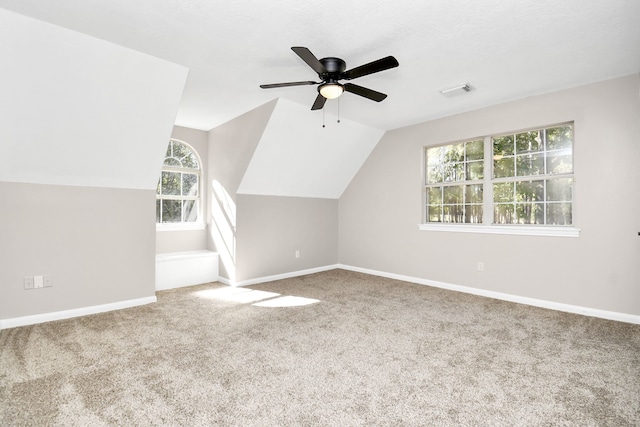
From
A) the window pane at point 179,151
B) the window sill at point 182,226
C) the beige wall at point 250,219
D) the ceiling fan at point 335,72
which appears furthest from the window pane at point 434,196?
the window pane at point 179,151

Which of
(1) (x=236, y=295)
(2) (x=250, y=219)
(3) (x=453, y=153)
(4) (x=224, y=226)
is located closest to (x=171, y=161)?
(4) (x=224, y=226)

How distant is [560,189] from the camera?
3.82m

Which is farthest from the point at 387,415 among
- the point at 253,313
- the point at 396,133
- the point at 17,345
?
the point at 396,133

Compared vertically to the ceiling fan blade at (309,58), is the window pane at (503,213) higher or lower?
lower

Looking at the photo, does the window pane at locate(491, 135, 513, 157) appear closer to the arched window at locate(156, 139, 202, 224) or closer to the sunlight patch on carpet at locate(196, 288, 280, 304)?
the sunlight patch on carpet at locate(196, 288, 280, 304)

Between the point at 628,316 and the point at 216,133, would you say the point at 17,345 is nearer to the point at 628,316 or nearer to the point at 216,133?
the point at 216,133

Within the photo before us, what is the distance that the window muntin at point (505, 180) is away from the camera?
3.84 m

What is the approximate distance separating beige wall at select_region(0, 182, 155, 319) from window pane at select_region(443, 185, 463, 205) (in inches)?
162

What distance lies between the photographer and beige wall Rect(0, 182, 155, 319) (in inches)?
120

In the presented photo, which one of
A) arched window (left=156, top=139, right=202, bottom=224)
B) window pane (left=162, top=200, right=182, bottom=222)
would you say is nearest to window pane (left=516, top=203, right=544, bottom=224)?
arched window (left=156, top=139, right=202, bottom=224)

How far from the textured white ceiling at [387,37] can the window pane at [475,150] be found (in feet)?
2.83

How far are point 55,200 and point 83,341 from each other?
152 cm

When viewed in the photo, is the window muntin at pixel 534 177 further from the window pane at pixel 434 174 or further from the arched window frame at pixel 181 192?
the arched window frame at pixel 181 192

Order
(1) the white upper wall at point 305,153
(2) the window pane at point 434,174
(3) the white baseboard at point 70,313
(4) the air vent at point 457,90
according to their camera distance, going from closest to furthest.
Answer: (3) the white baseboard at point 70,313 < (4) the air vent at point 457,90 < (1) the white upper wall at point 305,153 < (2) the window pane at point 434,174
